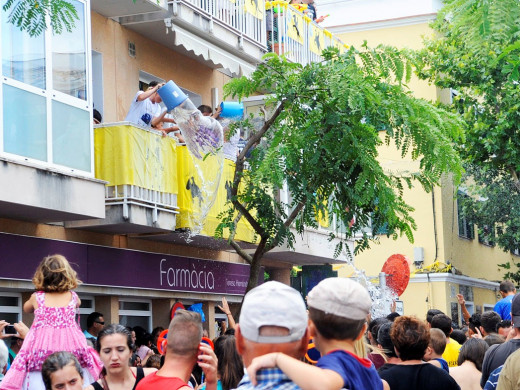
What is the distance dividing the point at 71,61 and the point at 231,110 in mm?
2574

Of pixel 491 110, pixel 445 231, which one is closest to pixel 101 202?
pixel 491 110

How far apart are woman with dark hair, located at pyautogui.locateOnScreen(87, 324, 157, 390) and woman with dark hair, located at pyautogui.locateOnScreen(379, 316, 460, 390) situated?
159cm

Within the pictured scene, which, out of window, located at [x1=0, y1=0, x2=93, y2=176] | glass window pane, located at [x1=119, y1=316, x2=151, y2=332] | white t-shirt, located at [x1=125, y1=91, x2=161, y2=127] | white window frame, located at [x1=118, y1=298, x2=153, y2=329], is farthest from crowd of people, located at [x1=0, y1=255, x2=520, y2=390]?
glass window pane, located at [x1=119, y1=316, x2=151, y2=332]

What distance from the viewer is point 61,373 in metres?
6.49

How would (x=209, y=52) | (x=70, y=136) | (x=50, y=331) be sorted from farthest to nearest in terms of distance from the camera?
(x=209, y=52), (x=70, y=136), (x=50, y=331)

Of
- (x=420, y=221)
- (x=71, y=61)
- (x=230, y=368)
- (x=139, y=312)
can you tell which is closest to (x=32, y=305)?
(x=230, y=368)

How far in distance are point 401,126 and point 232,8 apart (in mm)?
6906

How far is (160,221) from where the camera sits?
15898 mm

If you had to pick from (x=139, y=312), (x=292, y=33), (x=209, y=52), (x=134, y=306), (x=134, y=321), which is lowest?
(x=134, y=321)

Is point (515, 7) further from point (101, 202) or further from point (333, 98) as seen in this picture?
point (101, 202)

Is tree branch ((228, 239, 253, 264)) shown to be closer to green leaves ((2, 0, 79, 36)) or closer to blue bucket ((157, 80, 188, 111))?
blue bucket ((157, 80, 188, 111))

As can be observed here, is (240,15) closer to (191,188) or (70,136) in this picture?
(191,188)

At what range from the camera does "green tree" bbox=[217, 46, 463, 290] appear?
1285cm

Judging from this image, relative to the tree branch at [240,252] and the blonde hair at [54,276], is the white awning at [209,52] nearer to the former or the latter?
the tree branch at [240,252]
